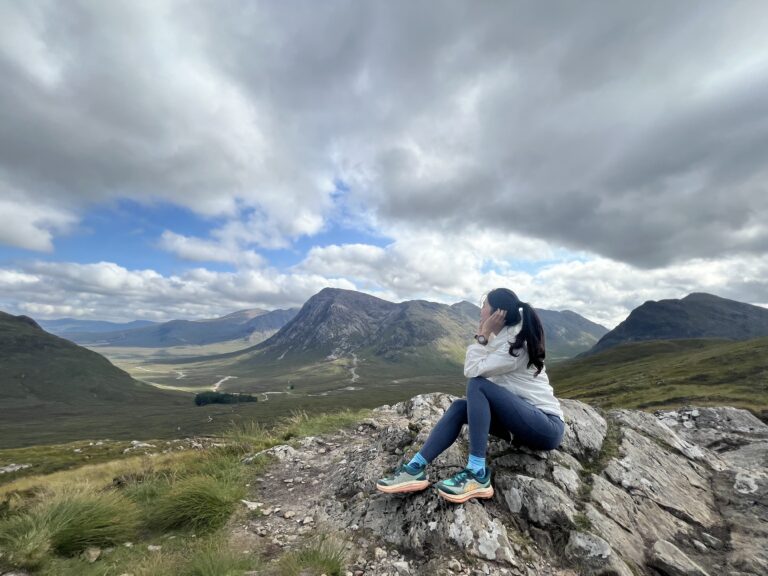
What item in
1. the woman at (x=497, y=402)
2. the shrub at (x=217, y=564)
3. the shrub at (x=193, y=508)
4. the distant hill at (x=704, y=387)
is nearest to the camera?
the shrub at (x=217, y=564)

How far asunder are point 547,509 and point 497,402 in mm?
2019

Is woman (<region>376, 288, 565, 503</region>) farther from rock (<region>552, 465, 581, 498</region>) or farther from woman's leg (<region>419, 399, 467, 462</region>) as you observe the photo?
rock (<region>552, 465, 581, 498</region>)

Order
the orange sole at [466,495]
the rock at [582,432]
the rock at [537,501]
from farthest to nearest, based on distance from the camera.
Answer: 1. the rock at [582,432]
2. the rock at [537,501]
3. the orange sole at [466,495]

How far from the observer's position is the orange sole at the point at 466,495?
20.7ft

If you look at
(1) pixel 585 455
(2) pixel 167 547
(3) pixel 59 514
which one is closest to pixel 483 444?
(1) pixel 585 455

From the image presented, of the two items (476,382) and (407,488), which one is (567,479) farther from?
(407,488)

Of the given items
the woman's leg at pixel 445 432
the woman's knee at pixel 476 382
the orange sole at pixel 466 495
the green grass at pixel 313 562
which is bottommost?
the green grass at pixel 313 562

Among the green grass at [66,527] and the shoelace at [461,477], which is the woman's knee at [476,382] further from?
the green grass at [66,527]

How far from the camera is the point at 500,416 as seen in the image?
23.8ft

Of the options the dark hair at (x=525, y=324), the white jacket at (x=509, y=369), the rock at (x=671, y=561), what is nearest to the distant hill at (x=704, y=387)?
Result: the rock at (x=671, y=561)

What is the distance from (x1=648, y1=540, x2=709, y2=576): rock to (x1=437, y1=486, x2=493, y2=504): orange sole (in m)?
2.69

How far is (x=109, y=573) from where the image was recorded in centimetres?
515

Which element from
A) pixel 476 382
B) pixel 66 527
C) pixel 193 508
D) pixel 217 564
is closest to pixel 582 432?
pixel 476 382

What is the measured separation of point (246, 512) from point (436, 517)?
148 inches
